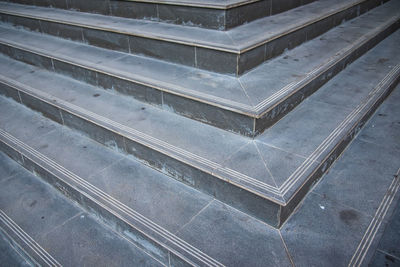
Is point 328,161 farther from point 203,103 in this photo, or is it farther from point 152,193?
point 152,193

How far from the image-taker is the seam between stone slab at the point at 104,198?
1.86m

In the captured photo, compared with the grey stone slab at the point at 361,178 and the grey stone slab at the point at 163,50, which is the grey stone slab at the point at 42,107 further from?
the grey stone slab at the point at 361,178

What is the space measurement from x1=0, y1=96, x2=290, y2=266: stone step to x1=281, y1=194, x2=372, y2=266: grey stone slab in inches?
3.8

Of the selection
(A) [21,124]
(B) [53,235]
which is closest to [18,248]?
(B) [53,235]

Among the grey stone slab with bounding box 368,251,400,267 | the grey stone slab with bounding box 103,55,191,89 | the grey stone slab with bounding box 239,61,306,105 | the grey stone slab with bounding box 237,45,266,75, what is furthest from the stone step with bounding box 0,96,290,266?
the grey stone slab with bounding box 237,45,266,75

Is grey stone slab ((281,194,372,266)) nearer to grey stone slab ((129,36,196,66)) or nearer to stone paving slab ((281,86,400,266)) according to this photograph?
stone paving slab ((281,86,400,266))

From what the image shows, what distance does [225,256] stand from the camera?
5.97ft

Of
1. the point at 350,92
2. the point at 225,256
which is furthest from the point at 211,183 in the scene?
the point at 350,92

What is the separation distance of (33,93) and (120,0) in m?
1.48

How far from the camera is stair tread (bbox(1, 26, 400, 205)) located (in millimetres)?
2062

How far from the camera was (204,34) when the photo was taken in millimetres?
3033

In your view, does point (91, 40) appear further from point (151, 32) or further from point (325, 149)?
point (325, 149)

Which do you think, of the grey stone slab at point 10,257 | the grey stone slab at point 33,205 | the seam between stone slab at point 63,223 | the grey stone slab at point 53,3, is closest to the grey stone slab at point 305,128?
the seam between stone slab at point 63,223

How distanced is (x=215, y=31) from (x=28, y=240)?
2.37 meters
